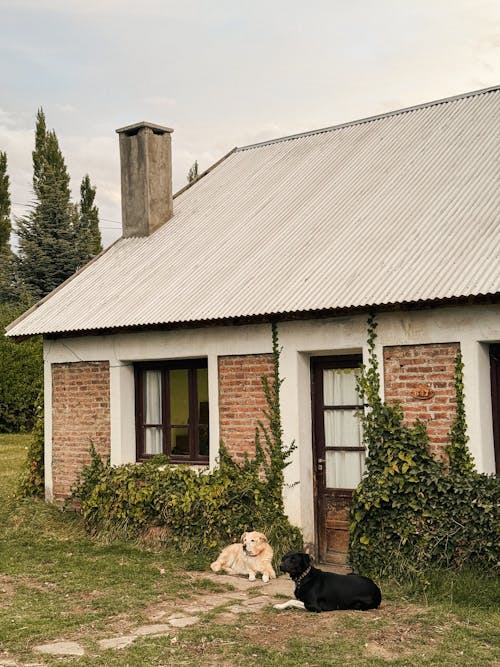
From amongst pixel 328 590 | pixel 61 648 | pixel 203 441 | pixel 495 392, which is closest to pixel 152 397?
pixel 203 441

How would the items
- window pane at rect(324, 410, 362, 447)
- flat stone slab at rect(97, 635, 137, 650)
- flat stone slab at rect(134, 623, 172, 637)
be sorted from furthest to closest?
1. window pane at rect(324, 410, 362, 447)
2. flat stone slab at rect(134, 623, 172, 637)
3. flat stone slab at rect(97, 635, 137, 650)

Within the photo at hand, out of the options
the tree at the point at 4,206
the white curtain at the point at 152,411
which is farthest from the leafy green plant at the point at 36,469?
the tree at the point at 4,206

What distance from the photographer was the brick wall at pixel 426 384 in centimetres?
796

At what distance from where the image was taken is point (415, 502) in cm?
782

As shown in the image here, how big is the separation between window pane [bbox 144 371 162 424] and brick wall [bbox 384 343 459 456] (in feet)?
11.6

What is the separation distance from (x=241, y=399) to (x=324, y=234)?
2.44 m

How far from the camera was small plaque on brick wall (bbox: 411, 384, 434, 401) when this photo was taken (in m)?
8.05

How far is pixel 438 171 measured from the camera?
1048 cm

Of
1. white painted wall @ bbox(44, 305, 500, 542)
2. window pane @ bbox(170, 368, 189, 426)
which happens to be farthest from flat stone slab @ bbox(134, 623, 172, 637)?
window pane @ bbox(170, 368, 189, 426)

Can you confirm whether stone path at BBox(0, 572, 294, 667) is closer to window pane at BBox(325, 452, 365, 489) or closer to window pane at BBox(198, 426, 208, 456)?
window pane at BBox(325, 452, 365, 489)

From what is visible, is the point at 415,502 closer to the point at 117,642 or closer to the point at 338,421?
the point at 338,421

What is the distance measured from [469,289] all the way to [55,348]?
625 cm

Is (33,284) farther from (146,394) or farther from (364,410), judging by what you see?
(364,410)

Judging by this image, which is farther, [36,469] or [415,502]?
[36,469]
